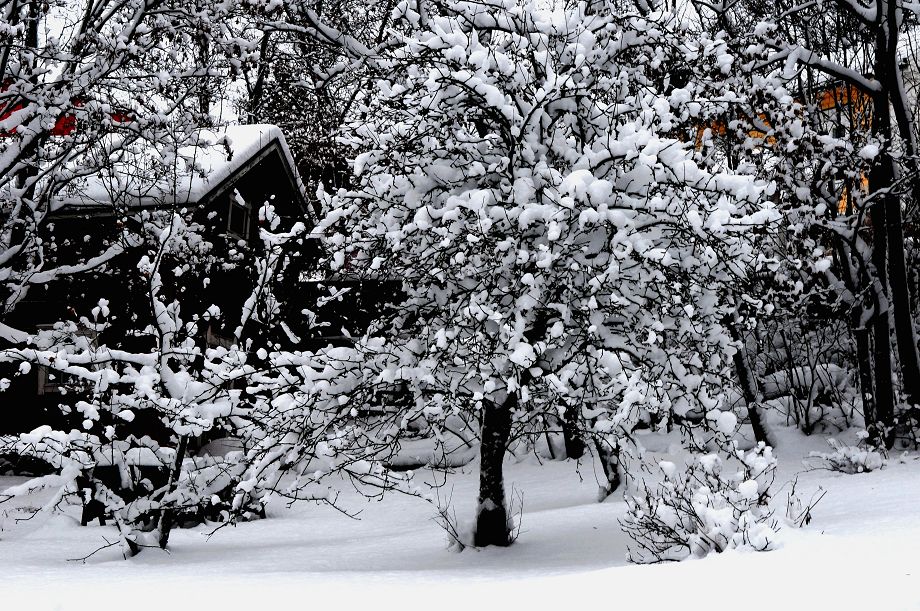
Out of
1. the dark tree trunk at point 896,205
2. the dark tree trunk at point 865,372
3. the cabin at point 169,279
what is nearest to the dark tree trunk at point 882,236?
the dark tree trunk at point 896,205

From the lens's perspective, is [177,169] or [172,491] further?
[177,169]

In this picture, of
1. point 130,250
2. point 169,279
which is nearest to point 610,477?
point 169,279

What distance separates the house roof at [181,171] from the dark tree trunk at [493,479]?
210 inches

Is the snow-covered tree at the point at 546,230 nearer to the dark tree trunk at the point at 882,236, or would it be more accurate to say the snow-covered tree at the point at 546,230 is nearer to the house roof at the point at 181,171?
the house roof at the point at 181,171

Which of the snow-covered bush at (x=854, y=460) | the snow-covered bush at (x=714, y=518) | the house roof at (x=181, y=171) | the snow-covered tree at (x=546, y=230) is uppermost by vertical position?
the house roof at (x=181, y=171)

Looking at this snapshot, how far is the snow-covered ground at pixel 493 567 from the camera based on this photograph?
157 inches

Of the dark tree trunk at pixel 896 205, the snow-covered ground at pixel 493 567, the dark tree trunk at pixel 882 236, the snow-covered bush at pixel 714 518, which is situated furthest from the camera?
the dark tree trunk at pixel 882 236

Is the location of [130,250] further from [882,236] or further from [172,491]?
[882,236]

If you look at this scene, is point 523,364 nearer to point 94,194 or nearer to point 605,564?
point 605,564

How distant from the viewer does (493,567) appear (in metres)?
6.30

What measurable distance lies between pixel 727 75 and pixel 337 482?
823cm

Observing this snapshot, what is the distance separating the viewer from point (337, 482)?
44.2 ft

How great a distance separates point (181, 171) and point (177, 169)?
7cm

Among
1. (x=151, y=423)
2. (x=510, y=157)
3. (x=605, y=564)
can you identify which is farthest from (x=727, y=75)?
(x=151, y=423)
